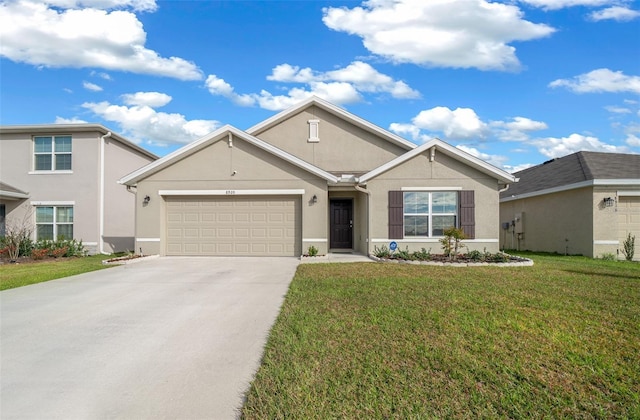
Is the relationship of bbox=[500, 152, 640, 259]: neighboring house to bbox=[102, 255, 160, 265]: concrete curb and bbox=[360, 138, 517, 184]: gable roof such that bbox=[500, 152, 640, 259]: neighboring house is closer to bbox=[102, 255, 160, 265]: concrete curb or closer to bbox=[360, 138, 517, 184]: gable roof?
bbox=[360, 138, 517, 184]: gable roof

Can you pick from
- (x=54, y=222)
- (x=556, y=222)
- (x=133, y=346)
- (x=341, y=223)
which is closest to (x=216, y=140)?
(x=341, y=223)

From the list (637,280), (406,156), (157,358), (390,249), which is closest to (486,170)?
(406,156)

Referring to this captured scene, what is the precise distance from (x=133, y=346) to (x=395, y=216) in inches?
399

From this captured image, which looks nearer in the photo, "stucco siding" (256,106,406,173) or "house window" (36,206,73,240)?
"house window" (36,206,73,240)

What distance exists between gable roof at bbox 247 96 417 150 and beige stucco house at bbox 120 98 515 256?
2.76 m

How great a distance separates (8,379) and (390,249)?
36.1 feet

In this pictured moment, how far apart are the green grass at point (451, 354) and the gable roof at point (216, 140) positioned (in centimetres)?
650

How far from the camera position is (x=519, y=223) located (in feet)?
66.8

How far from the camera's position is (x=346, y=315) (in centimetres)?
593

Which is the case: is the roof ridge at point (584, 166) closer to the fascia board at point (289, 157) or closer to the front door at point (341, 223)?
the front door at point (341, 223)

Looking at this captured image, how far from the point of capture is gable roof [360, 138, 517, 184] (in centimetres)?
1348

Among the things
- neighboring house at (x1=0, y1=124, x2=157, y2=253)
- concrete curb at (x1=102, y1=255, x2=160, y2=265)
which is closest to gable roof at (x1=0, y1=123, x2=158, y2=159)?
neighboring house at (x1=0, y1=124, x2=157, y2=253)

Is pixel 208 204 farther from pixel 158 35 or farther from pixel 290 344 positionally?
pixel 290 344

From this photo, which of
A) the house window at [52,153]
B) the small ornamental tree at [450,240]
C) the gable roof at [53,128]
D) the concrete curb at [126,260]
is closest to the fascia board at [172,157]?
the concrete curb at [126,260]
